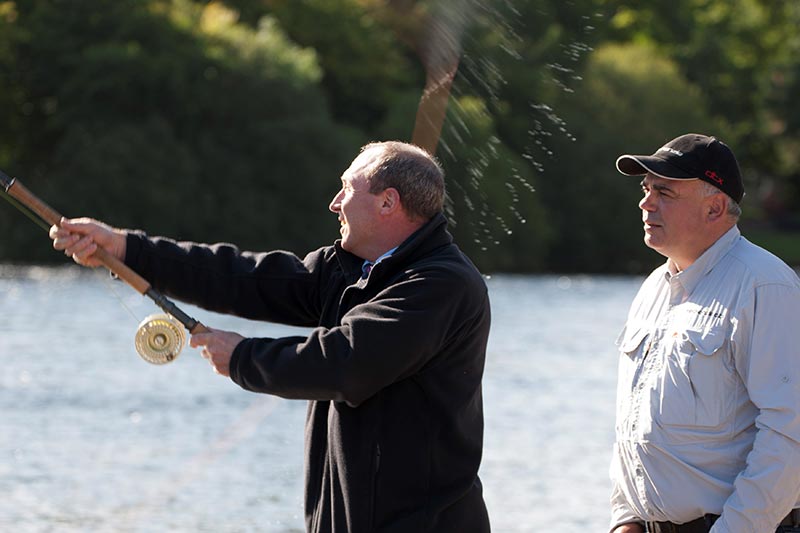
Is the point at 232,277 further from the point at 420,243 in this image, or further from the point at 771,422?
the point at 771,422

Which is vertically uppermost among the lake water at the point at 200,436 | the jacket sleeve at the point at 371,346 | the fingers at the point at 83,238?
the fingers at the point at 83,238

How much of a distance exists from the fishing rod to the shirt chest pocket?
1352 mm

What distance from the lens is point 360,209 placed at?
3877 millimetres

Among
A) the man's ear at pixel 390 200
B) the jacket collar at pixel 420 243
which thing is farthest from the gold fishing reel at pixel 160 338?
the man's ear at pixel 390 200

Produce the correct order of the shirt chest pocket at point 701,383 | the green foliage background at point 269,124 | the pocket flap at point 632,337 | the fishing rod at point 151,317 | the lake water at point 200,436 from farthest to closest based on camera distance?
the green foliage background at point 269,124, the lake water at point 200,436, the pocket flap at point 632,337, the fishing rod at point 151,317, the shirt chest pocket at point 701,383

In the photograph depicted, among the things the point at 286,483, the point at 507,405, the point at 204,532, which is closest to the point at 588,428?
the point at 507,405

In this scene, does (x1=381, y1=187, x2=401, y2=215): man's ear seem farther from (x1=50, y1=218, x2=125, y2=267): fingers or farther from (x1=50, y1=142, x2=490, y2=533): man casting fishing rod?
(x1=50, y1=218, x2=125, y2=267): fingers

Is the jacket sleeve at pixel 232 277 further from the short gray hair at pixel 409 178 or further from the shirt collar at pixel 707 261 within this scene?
the shirt collar at pixel 707 261

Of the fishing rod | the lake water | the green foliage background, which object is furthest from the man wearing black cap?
the green foliage background

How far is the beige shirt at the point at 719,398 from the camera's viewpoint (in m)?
3.75

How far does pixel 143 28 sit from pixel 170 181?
4.89 meters

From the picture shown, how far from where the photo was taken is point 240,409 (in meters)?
17.7

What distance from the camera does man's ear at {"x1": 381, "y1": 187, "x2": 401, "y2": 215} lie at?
151 inches

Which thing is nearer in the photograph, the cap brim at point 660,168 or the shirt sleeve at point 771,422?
the shirt sleeve at point 771,422
